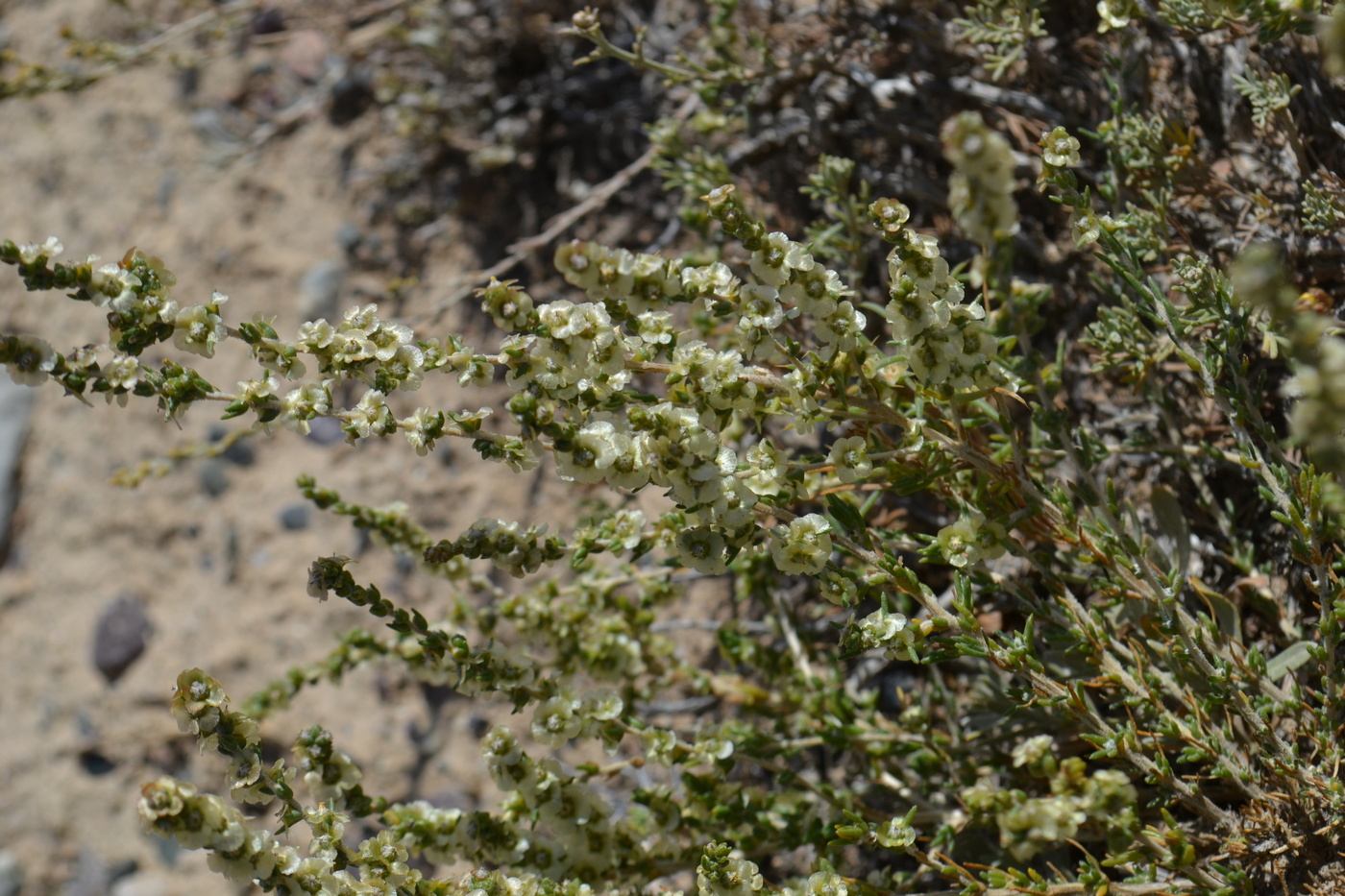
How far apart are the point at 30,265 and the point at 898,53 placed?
2059 millimetres

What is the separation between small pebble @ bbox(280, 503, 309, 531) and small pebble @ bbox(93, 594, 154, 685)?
61cm

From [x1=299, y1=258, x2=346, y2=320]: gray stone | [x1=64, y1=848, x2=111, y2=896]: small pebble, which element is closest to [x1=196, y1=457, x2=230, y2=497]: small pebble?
[x1=299, y1=258, x2=346, y2=320]: gray stone

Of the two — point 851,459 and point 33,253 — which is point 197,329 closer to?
point 33,253

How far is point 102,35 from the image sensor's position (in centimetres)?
440

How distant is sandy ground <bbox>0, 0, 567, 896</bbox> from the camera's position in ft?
11.2

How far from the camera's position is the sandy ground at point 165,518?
341 cm

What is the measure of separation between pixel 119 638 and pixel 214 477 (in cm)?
64

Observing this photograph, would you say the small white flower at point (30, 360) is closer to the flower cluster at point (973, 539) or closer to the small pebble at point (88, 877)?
the flower cluster at point (973, 539)

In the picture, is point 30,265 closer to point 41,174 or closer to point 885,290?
point 885,290

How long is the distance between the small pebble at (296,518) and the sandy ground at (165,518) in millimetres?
24

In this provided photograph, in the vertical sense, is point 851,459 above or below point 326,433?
above

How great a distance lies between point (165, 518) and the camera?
3.79 meters

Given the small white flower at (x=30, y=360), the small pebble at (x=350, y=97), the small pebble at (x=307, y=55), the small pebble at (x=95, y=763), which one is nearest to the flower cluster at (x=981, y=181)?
the small white flower at (x=30, y=360)

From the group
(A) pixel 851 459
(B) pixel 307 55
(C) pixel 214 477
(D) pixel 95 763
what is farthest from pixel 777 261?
(B) pixel 307 55
